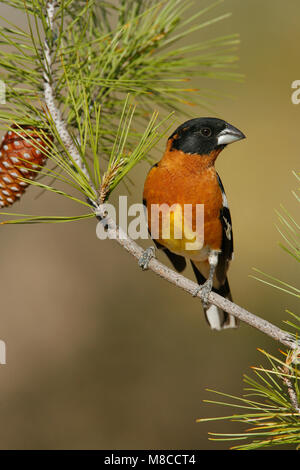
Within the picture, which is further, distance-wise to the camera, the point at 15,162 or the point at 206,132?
the point at 206,132

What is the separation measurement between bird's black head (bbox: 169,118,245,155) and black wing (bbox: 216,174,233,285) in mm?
225

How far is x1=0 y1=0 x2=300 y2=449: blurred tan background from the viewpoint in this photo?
17.6 feet

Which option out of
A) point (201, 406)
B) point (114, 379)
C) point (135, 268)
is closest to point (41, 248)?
point (135, 268)

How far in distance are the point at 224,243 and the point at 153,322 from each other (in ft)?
8.93

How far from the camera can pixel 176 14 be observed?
2400 mm

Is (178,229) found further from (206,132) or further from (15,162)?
(15,162)

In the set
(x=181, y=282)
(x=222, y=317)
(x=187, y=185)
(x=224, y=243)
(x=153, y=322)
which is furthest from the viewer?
(x=153, y=322)

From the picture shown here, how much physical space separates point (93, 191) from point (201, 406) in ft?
13.8

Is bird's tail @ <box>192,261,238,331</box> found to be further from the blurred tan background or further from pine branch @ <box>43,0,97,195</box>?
pine branch @ <box>43,0,97,195</box>

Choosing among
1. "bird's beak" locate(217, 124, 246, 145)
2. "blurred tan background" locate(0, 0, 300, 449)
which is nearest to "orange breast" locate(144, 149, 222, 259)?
"bird's beak" locate(217, 124, 246, 145)

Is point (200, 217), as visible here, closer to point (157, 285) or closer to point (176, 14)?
point (176, 14)

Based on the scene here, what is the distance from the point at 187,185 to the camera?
2.84 m

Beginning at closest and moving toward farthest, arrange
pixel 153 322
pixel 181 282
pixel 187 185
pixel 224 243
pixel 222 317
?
1. pixel 181 282
2. pixel 187 185
3. pixel 224 243
4. pixel 222 317
5. pixel 153 322

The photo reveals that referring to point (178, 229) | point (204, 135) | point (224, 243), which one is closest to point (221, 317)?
point (224, 243)
